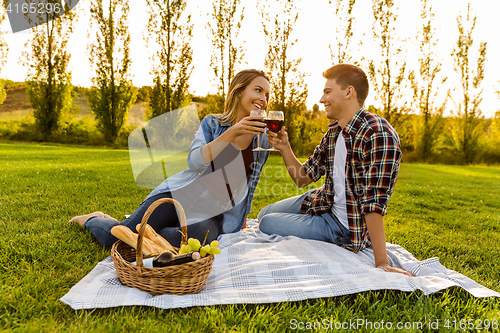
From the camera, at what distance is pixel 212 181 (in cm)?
326

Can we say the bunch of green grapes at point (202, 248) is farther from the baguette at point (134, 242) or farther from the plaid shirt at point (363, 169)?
the plaid shirt at point (363, 169)

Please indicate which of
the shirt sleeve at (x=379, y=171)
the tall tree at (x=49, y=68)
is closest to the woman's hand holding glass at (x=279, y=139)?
the shirt sleeve at (x=379, y=171)

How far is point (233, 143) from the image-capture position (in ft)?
11.2

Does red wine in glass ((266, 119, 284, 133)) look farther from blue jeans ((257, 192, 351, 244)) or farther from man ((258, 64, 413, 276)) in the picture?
blue jeans ((257, 192, 351, 244))

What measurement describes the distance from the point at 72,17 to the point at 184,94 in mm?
9378

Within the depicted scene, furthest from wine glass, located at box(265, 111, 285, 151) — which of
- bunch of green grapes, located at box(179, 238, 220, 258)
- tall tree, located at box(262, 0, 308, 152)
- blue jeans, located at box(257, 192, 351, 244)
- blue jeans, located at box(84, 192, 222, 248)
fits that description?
tall tree, located at box(262, 0, 308, 152)

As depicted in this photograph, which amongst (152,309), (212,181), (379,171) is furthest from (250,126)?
(152,309)

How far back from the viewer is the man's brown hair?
290 centimetres

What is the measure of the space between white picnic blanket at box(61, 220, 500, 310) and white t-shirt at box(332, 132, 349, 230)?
1.05ft

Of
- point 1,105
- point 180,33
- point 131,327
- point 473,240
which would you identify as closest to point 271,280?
point 131,327

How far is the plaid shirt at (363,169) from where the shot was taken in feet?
8.20

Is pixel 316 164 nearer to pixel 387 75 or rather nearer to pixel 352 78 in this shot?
pixel 352 78

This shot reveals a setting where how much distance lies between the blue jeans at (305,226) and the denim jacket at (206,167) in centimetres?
30

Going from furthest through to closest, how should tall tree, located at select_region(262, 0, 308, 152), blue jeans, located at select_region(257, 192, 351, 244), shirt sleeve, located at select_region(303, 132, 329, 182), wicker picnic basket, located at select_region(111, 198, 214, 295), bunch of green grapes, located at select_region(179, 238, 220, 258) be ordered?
tall tree, located at select_region(262, 0, 308, 152) → shirt sleeve, located at select_region(303, 132, 329, 182) → blue jeans, located at select_region(257, 192, 351, 244) → bunch of green grapes, located at select_region(179, 238, 220, 258) → wicker picnic basket, located at select_region(111, 198, 214, 295)
